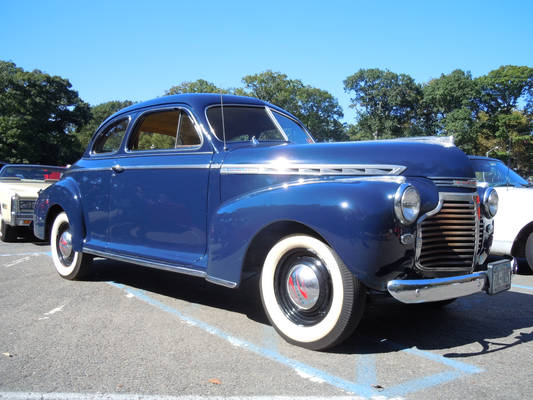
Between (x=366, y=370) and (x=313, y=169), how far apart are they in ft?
4.57

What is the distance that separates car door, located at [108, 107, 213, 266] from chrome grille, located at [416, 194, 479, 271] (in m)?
1.78

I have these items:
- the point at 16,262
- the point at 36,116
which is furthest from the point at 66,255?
the point at 36,116

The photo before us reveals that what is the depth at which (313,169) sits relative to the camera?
3.20 m

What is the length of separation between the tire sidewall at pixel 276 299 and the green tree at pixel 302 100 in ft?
127

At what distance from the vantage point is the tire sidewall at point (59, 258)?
5.26 metres

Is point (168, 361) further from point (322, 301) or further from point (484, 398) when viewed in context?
point (484, 398)

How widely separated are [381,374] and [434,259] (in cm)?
83

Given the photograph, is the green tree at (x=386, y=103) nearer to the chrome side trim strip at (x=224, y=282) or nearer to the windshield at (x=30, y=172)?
the windshield at (x=30, y=172)

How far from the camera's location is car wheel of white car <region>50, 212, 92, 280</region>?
5.25m

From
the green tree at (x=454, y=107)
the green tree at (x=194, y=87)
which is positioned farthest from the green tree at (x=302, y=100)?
the green tree at (x=454, y=107)

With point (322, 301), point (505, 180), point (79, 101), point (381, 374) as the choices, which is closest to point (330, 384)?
point (381, 374)

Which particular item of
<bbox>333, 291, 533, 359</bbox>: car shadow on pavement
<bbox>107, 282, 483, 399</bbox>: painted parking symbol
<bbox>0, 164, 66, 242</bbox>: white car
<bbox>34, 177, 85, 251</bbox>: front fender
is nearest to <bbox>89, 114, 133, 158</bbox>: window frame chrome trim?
<bbox>34, 177, 85, 251</bbox>: front fender

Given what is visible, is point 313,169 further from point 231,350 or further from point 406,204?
point 231,350

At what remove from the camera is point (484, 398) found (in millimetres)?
2338
